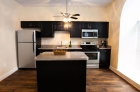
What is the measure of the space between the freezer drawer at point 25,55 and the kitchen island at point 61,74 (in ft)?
7.00

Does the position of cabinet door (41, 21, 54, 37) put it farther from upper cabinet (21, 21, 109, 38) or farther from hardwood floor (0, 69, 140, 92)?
hardwood floor (0, 69, 140, 92)

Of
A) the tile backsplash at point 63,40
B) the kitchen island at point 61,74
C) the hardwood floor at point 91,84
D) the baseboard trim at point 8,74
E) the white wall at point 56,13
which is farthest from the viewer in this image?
the tile backsplash at point 63,40

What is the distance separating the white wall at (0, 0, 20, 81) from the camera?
3381mm

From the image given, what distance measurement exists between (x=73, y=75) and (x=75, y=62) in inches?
12.5

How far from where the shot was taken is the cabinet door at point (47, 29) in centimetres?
471

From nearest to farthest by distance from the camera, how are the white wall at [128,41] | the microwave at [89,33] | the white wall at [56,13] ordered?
1. the white wall at [128,41]
2. the microwave at [89,33]
3. the white wall at [56,13]

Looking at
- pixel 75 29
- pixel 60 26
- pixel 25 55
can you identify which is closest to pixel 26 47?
pixel 25 55

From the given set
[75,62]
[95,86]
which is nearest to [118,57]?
[95,86]

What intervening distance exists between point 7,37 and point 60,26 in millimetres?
2161

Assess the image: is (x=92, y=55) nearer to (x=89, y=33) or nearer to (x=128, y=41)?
(x=89, y=33)

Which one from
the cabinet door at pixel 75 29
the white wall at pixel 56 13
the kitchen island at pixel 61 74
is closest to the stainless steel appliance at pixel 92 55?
the cabinet door at pixel 75 29

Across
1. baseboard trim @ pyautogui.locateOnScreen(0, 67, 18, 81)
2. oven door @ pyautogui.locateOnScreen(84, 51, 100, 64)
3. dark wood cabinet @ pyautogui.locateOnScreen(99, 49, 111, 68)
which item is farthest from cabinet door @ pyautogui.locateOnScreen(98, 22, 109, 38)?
baseboard trim @ pyautogui.locateOnScreen(0, 67, 18, 81)

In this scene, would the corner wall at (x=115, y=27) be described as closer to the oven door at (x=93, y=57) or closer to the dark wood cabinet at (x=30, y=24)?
the oven door at (x=93, y=57)

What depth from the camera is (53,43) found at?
16.9ft
